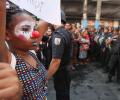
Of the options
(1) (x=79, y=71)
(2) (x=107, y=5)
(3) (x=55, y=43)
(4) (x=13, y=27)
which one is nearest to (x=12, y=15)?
(4) (x=13, y=27)

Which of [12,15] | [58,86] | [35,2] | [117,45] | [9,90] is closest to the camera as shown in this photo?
[9,90]

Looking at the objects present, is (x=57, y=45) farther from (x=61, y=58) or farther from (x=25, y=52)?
(x=25, y=52)

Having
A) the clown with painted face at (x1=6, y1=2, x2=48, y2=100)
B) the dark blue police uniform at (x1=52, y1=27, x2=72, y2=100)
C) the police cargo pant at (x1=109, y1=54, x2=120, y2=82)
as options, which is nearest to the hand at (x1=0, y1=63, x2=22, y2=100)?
the clown with painted face at (x1=6, y1=2, x2=48, y2=100)

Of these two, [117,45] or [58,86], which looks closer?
[58,86]

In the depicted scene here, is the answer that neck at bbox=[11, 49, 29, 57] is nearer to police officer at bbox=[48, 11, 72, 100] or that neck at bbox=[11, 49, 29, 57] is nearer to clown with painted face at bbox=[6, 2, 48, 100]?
clown with painted face at bbox=[6, 2, 48, 100]

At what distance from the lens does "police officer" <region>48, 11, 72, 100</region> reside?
3.62m

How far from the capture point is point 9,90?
2.23 feet

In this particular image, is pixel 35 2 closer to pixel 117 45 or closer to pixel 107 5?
pixel 117 45

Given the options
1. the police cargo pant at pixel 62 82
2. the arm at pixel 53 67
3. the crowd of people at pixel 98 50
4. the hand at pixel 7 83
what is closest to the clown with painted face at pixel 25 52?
the hand at pixel 7 83

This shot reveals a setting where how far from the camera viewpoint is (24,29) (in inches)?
60.9

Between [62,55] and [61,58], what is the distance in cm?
A: 4

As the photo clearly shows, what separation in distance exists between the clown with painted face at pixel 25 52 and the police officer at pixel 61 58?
1836 mm

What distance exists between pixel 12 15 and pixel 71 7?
29.6 metres

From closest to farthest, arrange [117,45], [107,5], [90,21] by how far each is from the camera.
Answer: [117,45], [90,21], [107,5]
